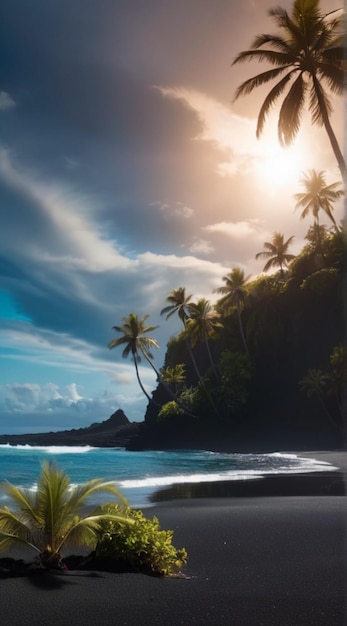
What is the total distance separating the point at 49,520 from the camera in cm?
692

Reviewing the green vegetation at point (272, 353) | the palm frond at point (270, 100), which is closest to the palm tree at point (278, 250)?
the green vegetation at point (272, 353)

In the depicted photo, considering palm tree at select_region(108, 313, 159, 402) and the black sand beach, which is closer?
the black sand beach

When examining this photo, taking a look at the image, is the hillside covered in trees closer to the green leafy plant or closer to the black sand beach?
the black sand beach

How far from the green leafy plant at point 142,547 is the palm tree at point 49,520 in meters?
0.15

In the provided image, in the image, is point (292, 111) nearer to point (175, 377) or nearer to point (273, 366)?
point (273, 366)

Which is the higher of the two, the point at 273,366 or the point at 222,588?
the point at 273,366

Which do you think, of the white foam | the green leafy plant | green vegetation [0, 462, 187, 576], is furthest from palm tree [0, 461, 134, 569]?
the white foam

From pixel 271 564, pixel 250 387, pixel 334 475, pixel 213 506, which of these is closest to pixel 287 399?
pixel 250 387

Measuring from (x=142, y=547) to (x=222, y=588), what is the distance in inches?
48.0

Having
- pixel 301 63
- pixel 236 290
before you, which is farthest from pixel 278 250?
pixel 301 63

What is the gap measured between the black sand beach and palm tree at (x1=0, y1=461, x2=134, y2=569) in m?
0.49

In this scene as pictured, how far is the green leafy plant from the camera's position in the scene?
22.4 ft

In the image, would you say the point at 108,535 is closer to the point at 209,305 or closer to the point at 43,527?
the point at 43,527

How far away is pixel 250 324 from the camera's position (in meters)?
58.1
